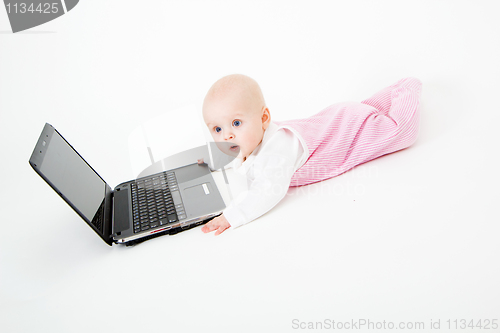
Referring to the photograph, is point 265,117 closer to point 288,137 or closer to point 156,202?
point 288,137

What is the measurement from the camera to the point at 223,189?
153 cm

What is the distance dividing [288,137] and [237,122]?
22 cm

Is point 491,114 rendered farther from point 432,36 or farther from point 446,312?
point 446,312

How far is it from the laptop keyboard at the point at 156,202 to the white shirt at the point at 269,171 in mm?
214

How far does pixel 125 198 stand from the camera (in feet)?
4.83

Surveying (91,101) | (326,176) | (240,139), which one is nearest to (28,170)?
(91,101)

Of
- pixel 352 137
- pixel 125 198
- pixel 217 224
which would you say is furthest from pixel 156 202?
pixel 352 137

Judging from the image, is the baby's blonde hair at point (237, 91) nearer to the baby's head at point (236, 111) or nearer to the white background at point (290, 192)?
the baby's head at point (236, 111)

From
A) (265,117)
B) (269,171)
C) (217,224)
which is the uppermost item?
(265,117)

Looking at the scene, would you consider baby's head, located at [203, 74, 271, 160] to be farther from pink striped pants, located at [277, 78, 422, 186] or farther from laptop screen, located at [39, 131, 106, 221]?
laptop screen, located at [39, 131, 106, 221]

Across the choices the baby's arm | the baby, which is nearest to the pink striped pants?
the baby

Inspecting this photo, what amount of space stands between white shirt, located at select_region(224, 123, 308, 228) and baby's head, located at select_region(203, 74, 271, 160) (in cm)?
6

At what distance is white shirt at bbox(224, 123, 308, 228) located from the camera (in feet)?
4.12

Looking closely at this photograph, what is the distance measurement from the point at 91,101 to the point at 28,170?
0.52 meters
